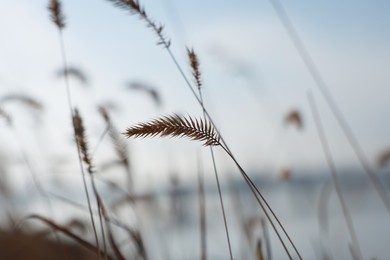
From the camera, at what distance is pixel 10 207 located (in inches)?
121

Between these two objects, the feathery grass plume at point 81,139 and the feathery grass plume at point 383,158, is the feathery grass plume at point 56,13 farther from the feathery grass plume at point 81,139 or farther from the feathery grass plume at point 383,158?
the feathery grass plume at point 383,158

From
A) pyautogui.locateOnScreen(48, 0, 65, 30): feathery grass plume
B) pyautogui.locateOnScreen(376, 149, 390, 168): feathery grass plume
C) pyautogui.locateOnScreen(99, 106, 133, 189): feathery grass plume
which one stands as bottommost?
pyautogui.locateOnScreen(376, 149, 390, 168): feathery grass plume

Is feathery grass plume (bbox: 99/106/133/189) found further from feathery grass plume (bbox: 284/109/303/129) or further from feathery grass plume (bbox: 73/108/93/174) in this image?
feathery grass plume (bbox: 284/109/303/129)

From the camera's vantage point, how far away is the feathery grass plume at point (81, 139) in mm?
1308

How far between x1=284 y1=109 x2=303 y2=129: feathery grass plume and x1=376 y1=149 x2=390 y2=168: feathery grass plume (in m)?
0.34

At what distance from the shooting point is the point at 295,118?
2588 millimetres

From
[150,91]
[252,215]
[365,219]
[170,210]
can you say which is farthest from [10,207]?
[365,219]

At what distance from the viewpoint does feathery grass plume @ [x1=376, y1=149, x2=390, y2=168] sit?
2439mm

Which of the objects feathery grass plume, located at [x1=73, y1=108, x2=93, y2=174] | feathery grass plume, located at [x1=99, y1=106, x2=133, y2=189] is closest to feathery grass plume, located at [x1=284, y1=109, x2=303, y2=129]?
feathery grass plume, located at [x1=99, y1=106, x2=133, y2=189]

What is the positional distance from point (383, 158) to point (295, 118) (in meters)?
0.40

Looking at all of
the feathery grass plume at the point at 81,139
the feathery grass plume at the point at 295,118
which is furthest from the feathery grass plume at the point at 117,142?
the feathery grass plume at the point at 295,118

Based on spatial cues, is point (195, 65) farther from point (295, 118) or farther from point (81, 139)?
point (295, 118)

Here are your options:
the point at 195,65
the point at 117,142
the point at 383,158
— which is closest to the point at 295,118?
the point at 383,158

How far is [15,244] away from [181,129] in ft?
4.76
